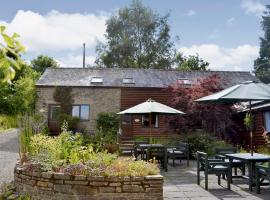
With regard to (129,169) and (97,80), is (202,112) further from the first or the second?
(129,169)

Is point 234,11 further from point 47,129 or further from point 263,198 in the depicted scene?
point 47,129

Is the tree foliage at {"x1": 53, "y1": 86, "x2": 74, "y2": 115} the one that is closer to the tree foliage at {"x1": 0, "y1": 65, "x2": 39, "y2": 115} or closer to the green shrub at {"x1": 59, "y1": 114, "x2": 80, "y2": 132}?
the green shrub at {"x1": 59, "y1": 114, "x2": 80, "y2": 132}

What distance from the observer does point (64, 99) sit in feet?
80.2

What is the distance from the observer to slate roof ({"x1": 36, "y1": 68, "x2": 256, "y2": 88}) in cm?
2530

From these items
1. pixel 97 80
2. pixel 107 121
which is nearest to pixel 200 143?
pixel 107 121

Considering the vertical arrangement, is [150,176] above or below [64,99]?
below

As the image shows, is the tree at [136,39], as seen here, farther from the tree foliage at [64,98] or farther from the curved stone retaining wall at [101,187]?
the curved stone retaining wall at [101,187]

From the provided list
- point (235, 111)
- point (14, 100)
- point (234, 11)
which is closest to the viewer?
point (234, 11)

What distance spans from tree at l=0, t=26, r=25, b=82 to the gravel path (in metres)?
9.16

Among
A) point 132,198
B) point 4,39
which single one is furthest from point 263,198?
point 4,39

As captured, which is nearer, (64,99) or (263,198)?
(263,198)

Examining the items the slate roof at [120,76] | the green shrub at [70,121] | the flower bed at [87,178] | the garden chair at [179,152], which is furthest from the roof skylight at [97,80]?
the flower bed at [87,178]

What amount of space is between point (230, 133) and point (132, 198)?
15.7 meters

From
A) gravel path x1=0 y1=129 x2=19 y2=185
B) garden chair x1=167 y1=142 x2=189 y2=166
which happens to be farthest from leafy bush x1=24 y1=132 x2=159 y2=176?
garden chair x1=167 y1=142 x2=189 y2=166
